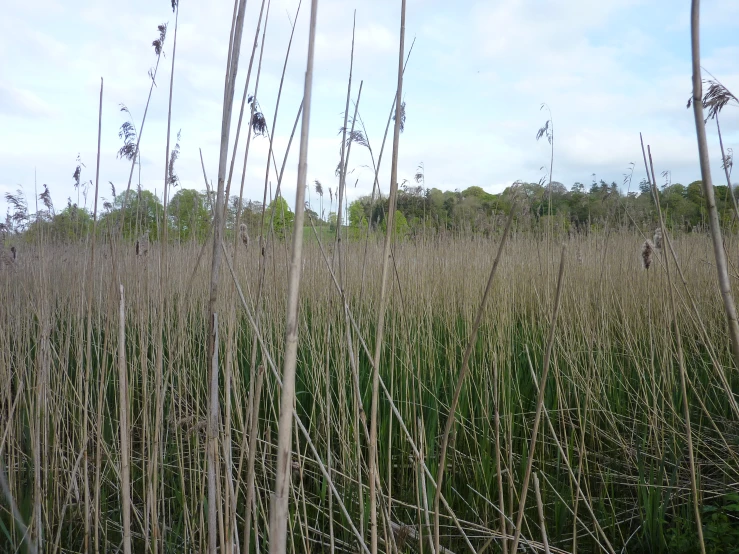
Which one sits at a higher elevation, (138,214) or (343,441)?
(138,214)

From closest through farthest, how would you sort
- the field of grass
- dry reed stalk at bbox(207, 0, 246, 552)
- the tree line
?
dry reed stalk at bbox(207, 0, 246, 552) < the field of grass < the tree line

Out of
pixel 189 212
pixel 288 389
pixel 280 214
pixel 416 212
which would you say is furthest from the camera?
pixel 416 212

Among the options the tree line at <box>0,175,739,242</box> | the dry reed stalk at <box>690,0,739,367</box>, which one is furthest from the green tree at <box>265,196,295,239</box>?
the dry reed stalk at <box>690,0,739,367</box>

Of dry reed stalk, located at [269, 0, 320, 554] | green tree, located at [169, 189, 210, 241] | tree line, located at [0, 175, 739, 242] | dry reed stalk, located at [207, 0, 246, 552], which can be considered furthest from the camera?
tree line, located at [0, 175, 739, 242]

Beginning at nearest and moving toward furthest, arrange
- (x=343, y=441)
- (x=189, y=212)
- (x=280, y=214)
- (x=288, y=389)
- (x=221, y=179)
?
(x=288, y=389) < (x=221, y=179) < (x=343, y=441) < (x=280, y=214) < (x=189, y=212)

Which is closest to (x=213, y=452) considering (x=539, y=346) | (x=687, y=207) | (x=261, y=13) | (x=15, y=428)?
(x=261, y=13)

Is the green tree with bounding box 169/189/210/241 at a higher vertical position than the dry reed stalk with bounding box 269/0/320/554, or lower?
higher

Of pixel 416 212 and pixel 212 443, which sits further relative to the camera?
pixel 416 212

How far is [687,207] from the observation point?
4906 millimetres

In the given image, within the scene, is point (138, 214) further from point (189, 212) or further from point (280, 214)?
point (189, 212)

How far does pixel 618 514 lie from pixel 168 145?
5.37 feet

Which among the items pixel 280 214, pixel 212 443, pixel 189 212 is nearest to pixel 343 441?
pixel 212 443

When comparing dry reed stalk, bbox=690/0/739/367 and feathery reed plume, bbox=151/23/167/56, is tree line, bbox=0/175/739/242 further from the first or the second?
dry reed stalk, bbox=690/0/739/367

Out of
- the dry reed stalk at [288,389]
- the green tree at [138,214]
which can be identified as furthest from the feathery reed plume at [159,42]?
the dry reed stalk at [288,389]
